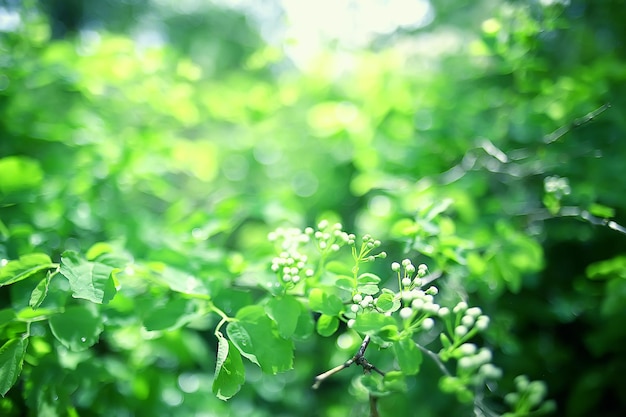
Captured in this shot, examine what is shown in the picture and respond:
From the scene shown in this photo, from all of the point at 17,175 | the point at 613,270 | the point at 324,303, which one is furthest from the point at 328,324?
the point at 17,175

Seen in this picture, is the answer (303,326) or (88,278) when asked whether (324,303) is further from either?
(88,278)

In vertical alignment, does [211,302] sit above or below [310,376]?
above

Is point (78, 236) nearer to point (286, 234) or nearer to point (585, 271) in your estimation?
point (286, 234)

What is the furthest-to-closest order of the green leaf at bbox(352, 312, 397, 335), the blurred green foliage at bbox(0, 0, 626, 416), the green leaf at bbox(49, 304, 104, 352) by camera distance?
the blurred green foliage at bbox(0, 0, 626, 416) < the green leaf at bbox(49, 304, 104, 352) < the green leaf at bbox(352, 312, 397, 335)

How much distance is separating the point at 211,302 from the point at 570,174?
2.97 ft

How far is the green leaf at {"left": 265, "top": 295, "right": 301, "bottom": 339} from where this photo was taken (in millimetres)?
743

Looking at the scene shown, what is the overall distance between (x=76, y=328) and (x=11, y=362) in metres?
0.11

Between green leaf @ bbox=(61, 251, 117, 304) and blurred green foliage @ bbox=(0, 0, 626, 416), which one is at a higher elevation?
green leaf @ bbox=(61, 251, 117, 304)

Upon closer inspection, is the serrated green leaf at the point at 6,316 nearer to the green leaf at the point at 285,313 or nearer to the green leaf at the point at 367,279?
the green leaf at the point at 285,313

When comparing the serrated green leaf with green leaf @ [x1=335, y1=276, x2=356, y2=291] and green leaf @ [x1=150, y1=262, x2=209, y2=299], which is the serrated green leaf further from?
green leaf @ [x1=335, y1=276, x2=356, y2=291]

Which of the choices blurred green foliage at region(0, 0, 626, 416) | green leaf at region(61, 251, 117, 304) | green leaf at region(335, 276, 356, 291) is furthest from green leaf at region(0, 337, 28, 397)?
green leaf at region(335, 276, 356, 291)

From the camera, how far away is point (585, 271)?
126cm

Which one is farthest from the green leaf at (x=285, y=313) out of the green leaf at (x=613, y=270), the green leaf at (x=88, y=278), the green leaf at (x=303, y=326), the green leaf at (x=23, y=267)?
the green leaf at (x=613, y=270)

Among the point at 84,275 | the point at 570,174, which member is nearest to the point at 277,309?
the point at 84,275
